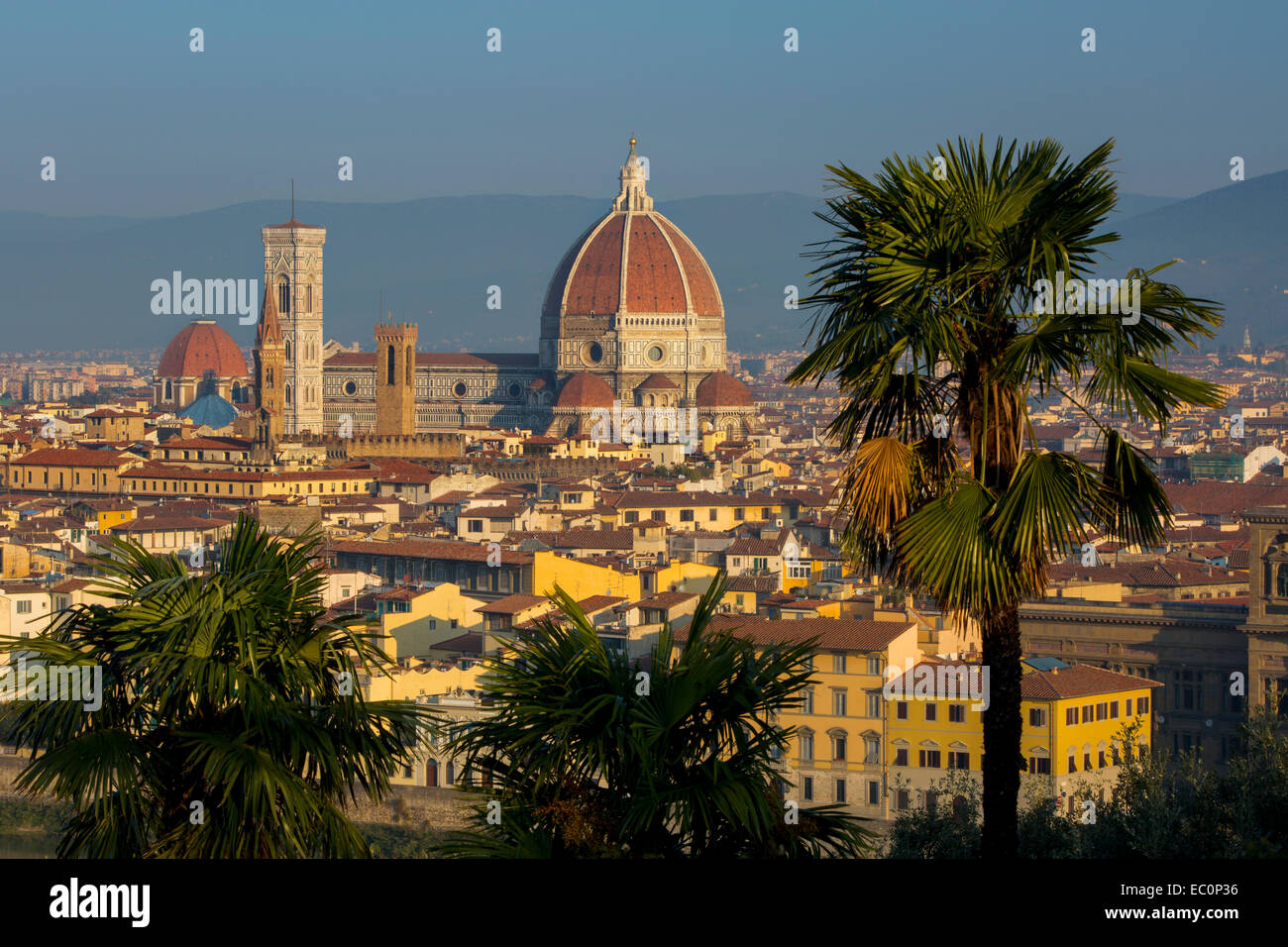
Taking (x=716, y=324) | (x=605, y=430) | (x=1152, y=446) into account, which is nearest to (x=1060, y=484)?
(x=1152, y=446)

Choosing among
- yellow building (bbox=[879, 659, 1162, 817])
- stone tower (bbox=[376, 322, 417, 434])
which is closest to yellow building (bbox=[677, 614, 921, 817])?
yellow building (bbox=[879, 659, 1162, 817])

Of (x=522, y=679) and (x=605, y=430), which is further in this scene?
(x=605, y=430)

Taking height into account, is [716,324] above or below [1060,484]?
above
